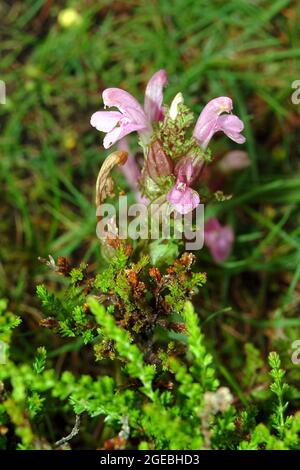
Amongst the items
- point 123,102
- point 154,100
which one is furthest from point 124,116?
point 154,100

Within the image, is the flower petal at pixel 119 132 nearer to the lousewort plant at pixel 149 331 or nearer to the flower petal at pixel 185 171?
→ the lousewort plant at pixel 149 331

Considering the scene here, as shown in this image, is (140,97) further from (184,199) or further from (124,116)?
(184,199)

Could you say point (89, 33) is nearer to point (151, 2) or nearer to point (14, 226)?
point (151, 2)

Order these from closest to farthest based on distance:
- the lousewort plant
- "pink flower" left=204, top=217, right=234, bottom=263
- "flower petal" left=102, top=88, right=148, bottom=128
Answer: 1. the lousewort plant
2. "flower petal" left=102, top=88, right=148, bottom=128
3. "pink flower" left=204, top=217, right=234, bottom=263

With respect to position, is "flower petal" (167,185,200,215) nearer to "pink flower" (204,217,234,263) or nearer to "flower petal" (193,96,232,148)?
"flower petal" (193,96,232,148)

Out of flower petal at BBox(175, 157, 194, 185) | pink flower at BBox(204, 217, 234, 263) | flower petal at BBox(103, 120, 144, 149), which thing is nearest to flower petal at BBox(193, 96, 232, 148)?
flower petal at BBox(175, 157, 194, 185)
